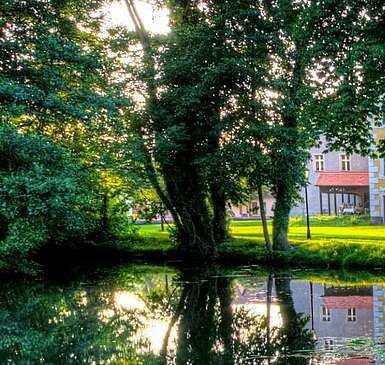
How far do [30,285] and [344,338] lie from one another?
47.7ft

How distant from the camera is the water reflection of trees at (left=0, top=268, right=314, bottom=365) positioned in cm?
1191

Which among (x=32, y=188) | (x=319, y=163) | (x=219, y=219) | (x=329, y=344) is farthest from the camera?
(x=319, y=163)

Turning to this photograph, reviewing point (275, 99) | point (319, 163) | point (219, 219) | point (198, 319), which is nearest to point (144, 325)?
point (198, 319)

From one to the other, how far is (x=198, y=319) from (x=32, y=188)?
567 centimetres

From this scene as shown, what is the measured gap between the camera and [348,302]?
17.5 meters

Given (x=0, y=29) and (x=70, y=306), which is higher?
(x=0, y=29)

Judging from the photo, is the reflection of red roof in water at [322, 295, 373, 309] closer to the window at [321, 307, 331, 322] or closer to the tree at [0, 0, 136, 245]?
the window at [321, 307, 331, 322]

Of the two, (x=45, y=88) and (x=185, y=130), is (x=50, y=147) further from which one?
(x=185, y=130)

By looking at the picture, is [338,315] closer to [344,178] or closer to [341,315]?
[341,315]

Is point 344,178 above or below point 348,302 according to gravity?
above

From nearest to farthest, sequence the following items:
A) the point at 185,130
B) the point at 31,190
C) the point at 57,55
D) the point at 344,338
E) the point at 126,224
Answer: the point at 344,338 → the point at 31,190 → the point at 57,55 → the point at 185,130 → the point at 126,224

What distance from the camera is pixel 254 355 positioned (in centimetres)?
1148

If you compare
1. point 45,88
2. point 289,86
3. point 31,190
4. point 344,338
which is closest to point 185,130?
point 289,86

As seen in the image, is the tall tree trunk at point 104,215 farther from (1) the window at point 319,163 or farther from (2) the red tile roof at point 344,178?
(1) the window at point 319,163
